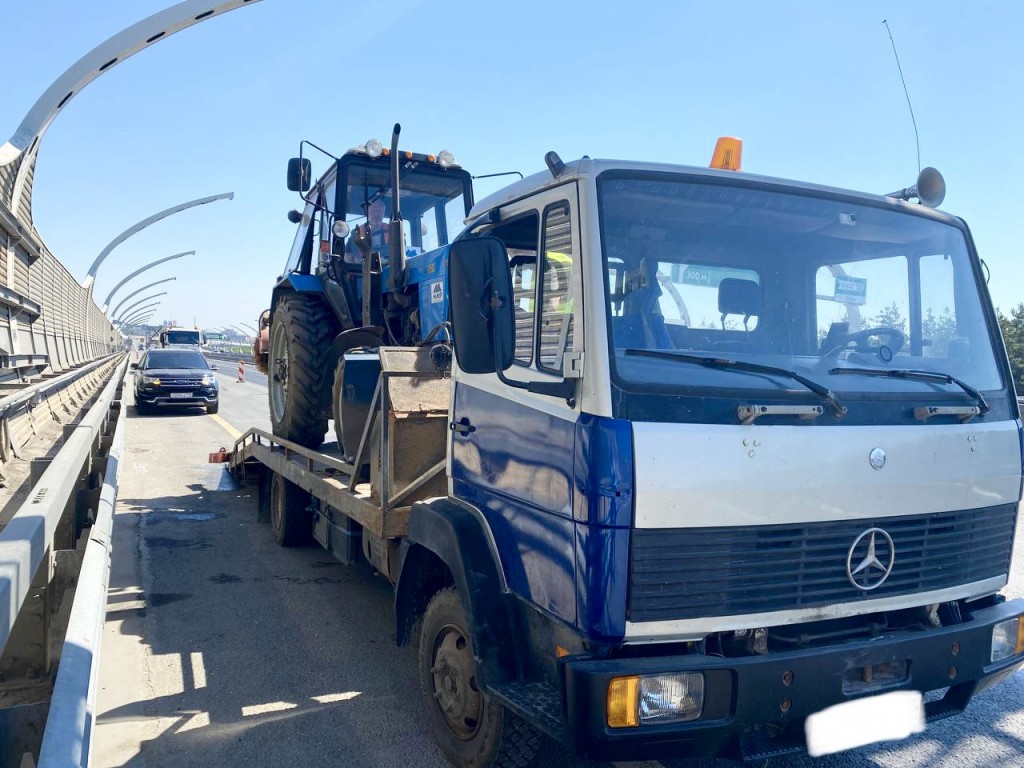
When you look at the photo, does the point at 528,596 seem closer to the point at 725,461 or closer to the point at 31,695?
the point at 725,461

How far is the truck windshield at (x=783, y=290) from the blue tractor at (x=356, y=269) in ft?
10.4

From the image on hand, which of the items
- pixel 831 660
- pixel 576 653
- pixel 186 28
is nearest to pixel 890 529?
pixel 831 660

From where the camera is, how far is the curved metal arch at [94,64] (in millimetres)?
9125

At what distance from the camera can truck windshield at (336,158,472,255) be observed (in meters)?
6.79

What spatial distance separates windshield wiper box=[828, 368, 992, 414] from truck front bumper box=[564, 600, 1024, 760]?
92 centimetres

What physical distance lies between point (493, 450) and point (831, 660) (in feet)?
4.75

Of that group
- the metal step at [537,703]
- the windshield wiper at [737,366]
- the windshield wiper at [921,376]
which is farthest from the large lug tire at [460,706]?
the windshield wiper at [921,376]

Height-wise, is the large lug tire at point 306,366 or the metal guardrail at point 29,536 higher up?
the large lug tire at point 306,366

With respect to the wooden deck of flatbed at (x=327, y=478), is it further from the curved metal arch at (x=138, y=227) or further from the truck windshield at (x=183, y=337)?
the truck windshield at (x=183, y=337)

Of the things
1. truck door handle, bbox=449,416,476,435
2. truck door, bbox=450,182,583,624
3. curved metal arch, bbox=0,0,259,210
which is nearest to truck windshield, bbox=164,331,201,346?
curved metal arch, bbox=0,0,259,210

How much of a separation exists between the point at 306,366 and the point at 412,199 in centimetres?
179

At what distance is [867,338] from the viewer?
3.16 metres

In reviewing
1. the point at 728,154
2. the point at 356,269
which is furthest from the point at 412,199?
the point at 728,154

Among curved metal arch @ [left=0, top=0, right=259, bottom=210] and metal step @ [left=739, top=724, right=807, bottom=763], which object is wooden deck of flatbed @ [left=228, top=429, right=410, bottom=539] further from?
curved metal arch @ [left=0, top=0, right=259, bottom=210]
